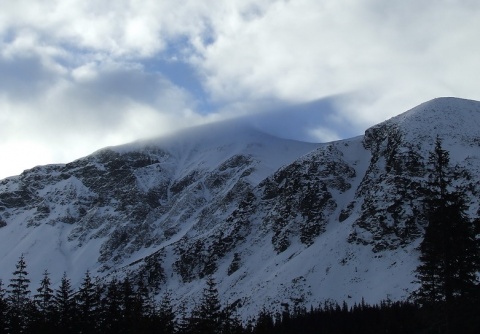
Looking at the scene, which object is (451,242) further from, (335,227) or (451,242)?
(335,227)

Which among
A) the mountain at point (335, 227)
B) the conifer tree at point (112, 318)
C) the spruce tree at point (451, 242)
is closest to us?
the spruce tree at point (451, 242)

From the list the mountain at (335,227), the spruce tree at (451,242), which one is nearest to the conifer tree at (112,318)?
the spruce tree at (451,242)

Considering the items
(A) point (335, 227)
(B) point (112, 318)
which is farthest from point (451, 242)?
(A) point (335, 227)

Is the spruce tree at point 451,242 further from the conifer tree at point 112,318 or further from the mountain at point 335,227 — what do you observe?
the mountain at point 335,227

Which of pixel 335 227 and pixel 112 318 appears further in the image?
pixel 335 227

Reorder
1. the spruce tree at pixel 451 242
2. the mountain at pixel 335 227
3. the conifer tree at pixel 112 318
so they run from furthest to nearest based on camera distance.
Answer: the mountain at pixel 335 227, the conifer tree at pixel 112 318, the spruce tree at pixel 451 242

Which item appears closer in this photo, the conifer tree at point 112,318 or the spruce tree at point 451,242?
the spruce tree at point 451,242

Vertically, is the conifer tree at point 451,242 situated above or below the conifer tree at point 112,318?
above

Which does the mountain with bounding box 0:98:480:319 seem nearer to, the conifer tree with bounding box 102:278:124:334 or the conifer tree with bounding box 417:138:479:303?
the conifer tree with bounding box 102:278:124:334

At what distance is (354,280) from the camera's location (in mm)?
119812

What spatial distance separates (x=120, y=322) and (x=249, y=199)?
136547 mm

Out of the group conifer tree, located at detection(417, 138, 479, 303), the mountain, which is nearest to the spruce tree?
conifer tree, located at detection(417, 138, 479, 303)

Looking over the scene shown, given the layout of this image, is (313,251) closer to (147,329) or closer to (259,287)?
(259,287)

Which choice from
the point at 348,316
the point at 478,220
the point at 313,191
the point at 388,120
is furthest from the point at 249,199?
the point at 478,220
